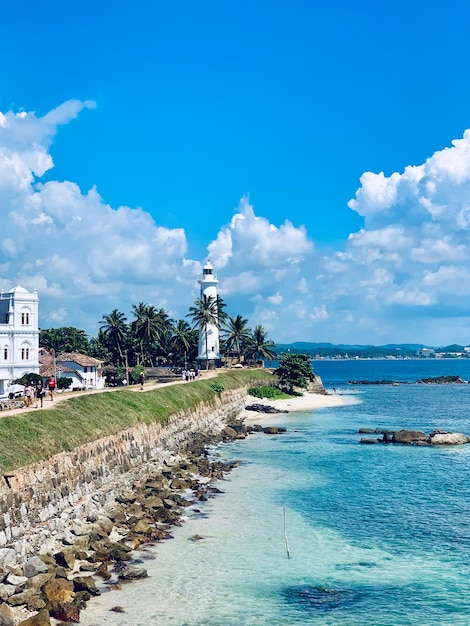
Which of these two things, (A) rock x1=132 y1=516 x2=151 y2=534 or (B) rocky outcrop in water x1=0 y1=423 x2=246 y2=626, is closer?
(B) rocky outcrop in water x1=0 y1=423 x2=246 y2=626

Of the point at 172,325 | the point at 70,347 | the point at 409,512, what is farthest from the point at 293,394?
the point at 409,512

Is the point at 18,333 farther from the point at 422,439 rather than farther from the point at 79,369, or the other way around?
the point at 422,439

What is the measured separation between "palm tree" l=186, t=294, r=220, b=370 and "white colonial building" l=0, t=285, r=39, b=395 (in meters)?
32.4

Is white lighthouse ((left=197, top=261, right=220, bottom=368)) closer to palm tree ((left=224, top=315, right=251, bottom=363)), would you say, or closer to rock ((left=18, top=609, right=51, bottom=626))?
palm tree ((left=224, top=315, right=251, bottom=363))

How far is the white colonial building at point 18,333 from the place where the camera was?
65750mm

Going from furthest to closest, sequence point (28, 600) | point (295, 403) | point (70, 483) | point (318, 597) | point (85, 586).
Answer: point (295, 403), point (70, 483), point (318, 597), point (85, 586), point (28, 600)

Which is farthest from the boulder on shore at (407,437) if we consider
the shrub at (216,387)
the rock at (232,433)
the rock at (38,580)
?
the rock at (38,580)

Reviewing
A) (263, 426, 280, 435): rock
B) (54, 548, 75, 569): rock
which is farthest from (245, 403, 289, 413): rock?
(54, 548, 75, 569): rock

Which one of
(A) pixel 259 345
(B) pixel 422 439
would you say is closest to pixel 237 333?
(A) pixel 259 345

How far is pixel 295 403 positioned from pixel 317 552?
63801mm

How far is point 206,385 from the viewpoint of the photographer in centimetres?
7175

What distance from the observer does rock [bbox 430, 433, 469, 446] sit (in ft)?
172

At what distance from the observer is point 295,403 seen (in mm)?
88688

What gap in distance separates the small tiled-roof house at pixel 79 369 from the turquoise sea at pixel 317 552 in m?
34.7
